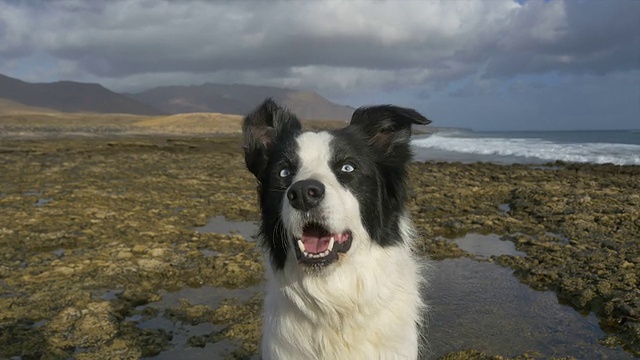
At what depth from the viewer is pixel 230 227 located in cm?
1002

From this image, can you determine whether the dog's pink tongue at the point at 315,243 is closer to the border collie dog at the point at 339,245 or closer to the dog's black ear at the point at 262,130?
the border collie dog at the point at 339,245

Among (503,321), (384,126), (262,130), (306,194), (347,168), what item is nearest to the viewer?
(306,194)

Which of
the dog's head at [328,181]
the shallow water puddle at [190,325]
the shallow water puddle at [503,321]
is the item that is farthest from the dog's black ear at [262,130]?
the shallow water puddle at [503,321]

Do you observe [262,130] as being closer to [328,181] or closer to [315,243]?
[328,181]

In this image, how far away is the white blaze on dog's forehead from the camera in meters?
3.52

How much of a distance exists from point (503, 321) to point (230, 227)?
601 centimetres

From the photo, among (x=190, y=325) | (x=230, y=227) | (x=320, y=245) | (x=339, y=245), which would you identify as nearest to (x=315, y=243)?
(x=320, y=245)

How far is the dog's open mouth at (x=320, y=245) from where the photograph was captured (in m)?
3.34

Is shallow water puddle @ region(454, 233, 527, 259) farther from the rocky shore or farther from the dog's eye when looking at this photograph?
the dog's eye

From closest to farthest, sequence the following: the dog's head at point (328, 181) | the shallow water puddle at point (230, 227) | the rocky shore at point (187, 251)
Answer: the dog's head at point (328, 181) → the rocky shore at point (187, 251) → the shallow water puddle at point (230, 227)

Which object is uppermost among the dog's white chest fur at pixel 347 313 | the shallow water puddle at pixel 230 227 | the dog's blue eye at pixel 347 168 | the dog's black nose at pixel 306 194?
the dog's blue eye at pixel 347 168

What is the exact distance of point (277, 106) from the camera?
427cm

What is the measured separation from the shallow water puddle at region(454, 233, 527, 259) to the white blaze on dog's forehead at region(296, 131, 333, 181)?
5.16 metres

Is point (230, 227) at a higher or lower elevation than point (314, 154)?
lower
